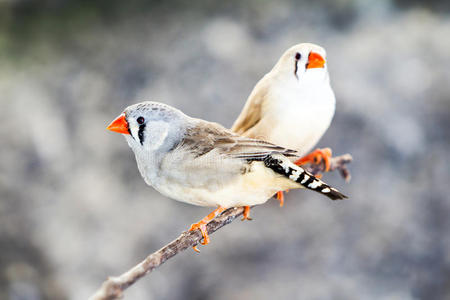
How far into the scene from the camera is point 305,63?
90cm

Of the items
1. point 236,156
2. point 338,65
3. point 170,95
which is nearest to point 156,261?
point 236,156

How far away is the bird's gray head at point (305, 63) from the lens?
0.88 m

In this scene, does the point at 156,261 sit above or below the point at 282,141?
below

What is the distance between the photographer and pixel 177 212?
1891 mm

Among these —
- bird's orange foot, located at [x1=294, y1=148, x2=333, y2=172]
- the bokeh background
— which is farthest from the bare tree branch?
the bokeh background

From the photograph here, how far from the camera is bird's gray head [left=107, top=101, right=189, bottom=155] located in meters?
0.76

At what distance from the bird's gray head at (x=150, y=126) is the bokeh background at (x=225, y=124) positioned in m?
1.07

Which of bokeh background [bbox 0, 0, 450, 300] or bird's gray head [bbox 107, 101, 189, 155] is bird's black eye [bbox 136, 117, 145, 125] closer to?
bird's gray head [bbox 107, 101, 189, 155]

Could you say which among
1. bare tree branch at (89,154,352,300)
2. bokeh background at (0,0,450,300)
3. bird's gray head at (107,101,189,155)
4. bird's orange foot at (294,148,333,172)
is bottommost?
bare tree branch at (89,154,352,300)

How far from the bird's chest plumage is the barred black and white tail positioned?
0.14m

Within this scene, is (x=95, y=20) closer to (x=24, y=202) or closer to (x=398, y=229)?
(x=24, y=202)

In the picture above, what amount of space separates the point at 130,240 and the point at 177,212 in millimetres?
202

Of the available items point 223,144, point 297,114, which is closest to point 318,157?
point 297,114

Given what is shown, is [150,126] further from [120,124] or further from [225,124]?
[225,124]
